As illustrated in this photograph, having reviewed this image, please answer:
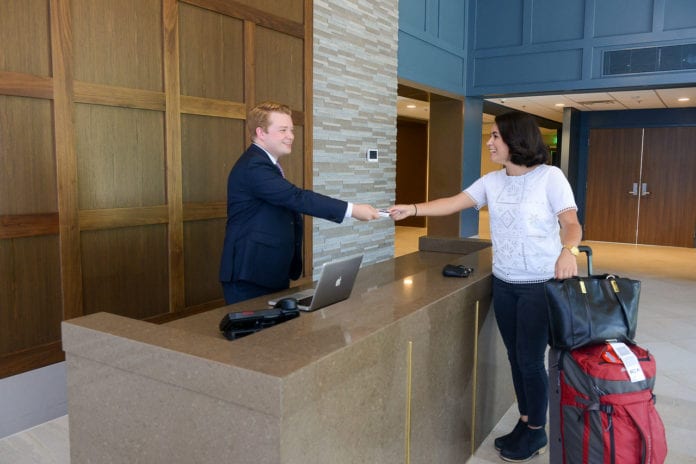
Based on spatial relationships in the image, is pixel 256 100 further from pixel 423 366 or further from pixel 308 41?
pixel 423 366

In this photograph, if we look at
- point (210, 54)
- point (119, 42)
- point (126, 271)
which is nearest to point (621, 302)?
point (126, 271)

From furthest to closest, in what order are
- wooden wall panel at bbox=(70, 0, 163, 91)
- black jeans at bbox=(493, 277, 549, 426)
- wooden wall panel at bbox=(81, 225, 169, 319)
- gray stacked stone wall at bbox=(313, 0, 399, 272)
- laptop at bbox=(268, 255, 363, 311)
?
gray stacked stone wall at bbox=(313, 0, 399, 272)
wooden wall panel at bbox=(81, 225, 169, 319)
wooden wall panel at bbox=(70, 0, 163, 91)
black jeans at bbox=(493, 277, 549, 426)
laptop at bbox=(268, 255, 363, 311)

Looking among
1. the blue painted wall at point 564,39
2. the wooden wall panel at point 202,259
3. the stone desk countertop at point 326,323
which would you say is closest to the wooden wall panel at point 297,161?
the wooden wall panel at point 202,259

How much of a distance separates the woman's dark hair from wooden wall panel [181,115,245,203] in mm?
2211

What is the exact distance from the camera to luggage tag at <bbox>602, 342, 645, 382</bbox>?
6.51ft

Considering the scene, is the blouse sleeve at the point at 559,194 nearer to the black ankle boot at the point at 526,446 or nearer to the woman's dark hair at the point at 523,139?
the woman's dark hair at the point at 523,139

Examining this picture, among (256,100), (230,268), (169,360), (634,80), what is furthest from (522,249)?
(634,80)

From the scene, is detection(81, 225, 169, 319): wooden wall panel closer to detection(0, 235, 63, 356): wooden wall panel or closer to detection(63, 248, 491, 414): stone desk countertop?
detection(0, 235, 63, 356): wooden wall panel

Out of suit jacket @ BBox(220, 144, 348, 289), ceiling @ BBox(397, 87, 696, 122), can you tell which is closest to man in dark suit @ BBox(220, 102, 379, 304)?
suit jacket @ BBox(220, 144, 348, 289)

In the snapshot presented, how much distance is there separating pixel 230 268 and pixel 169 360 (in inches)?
39.9

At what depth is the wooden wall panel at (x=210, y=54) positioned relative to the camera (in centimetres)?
384

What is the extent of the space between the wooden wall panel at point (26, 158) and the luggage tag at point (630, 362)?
9.04 ft

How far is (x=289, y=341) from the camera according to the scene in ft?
5.15

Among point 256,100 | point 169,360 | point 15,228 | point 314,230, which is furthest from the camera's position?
point 314,230
